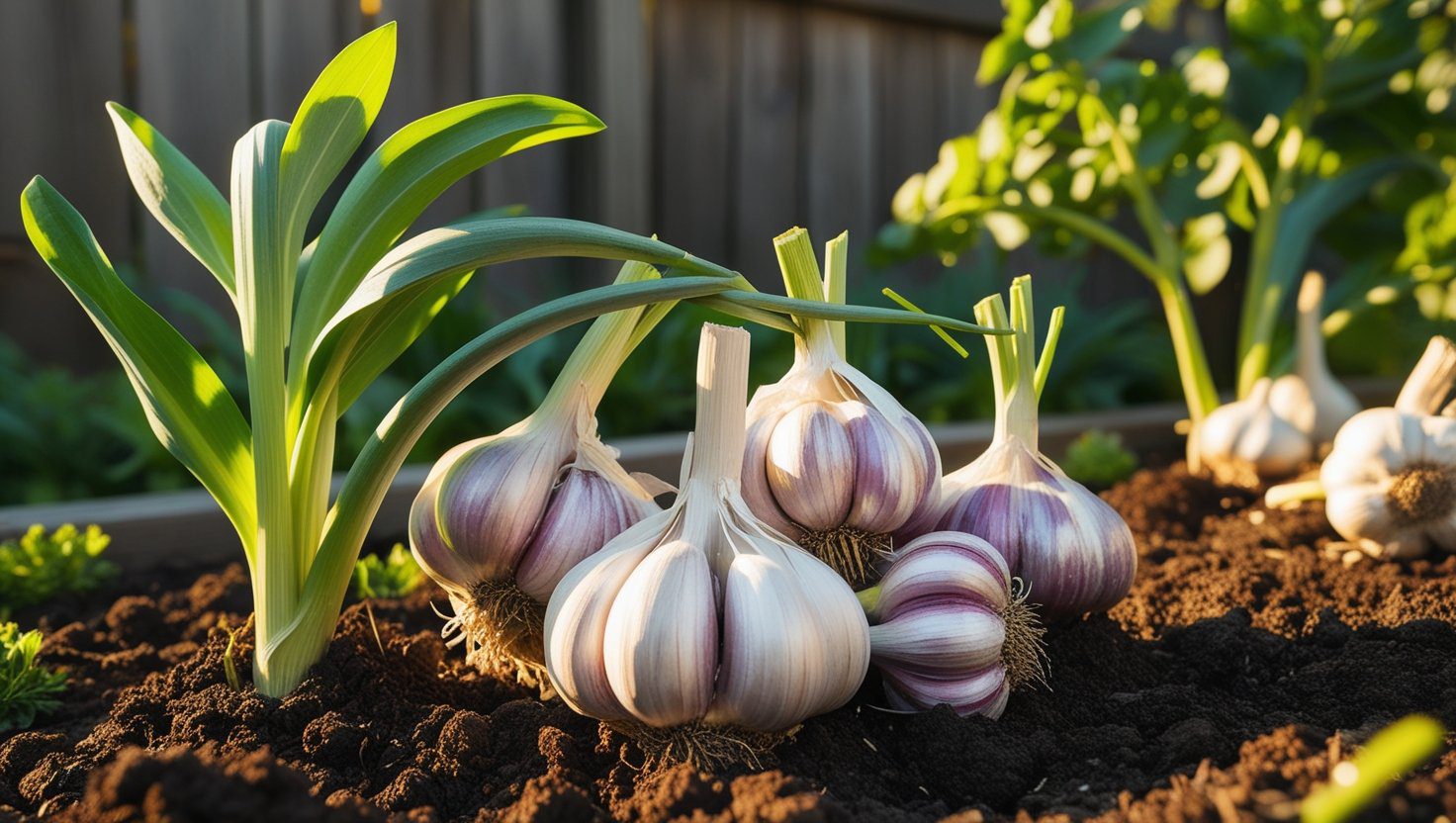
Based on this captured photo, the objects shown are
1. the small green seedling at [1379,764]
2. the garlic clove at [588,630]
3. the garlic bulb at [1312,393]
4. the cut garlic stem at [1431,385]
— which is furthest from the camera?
the garlic bulb at [1312,393]

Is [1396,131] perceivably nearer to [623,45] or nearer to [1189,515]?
[1189,515]

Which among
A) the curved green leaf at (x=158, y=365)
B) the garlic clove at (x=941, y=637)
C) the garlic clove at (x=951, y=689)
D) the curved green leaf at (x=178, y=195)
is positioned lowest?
the garlic clove at (x=951, y=689)

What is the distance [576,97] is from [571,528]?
2.33 meters

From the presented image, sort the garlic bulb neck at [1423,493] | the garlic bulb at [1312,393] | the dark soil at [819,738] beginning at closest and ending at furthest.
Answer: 1. the dark soil at [819,738]
2. the garlic bulb neck at [1423,493]
3. the garlic bulb at [1312,393]

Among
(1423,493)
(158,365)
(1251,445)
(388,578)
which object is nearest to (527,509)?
(158,365)

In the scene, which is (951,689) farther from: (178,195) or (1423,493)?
(1423,493)

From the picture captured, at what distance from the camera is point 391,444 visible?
992 mm

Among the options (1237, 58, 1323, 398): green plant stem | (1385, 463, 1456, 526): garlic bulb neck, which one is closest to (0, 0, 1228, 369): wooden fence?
(1237, 58, 1323, 398): green plant stem

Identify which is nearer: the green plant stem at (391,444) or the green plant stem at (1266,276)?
the green plant stem at (391,444)

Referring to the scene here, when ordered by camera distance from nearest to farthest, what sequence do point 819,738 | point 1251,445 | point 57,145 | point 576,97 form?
point 819,738 → point 1251,445 → point 57,145 → point 576,97

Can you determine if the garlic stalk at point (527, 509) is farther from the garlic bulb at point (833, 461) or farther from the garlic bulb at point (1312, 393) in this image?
→ the garlic bulb at point (1312, 393)

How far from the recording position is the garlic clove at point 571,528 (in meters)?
1.02

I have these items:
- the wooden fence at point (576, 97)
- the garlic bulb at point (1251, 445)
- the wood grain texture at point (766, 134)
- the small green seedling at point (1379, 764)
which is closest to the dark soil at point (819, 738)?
the small green seedling at point (1379, 764)

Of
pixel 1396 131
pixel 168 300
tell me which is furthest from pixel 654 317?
pixel 1396 131
